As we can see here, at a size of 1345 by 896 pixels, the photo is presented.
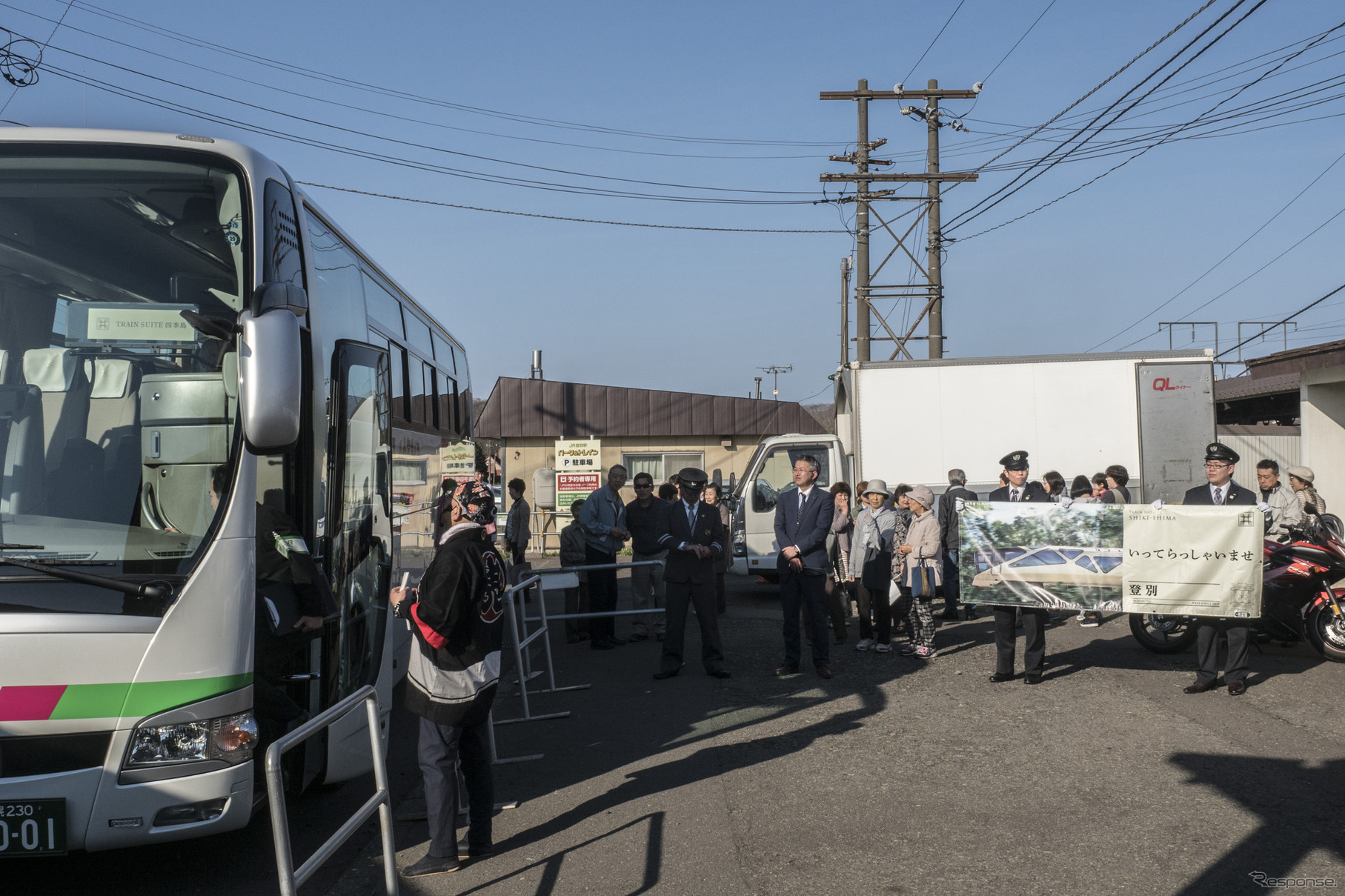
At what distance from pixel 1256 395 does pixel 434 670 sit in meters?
25.4

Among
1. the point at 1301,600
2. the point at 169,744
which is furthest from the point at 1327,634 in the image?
the point at 169,744

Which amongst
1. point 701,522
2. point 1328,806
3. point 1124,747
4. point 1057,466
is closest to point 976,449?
point 1057,466

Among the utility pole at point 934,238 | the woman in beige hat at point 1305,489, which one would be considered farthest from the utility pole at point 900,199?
the woman in beige hat at point 1305,489

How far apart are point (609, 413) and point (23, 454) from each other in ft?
82.4

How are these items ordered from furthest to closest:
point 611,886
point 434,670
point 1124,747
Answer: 1. point 1124,747
2. point 434,670
3. point 611,886

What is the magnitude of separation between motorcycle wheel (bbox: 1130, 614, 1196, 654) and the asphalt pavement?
35cm

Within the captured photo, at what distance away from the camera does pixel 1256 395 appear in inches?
986

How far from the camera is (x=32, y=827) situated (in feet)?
12.8

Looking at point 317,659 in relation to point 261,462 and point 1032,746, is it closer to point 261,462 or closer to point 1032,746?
point 261,462

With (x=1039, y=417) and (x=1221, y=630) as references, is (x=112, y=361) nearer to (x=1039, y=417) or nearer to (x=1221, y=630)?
(x=1221, y=630)

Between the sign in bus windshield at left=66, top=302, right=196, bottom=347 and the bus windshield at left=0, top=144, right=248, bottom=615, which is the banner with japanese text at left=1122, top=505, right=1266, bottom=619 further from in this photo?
the sign in bus windshield at left=66, top=302, right=196, bottom=347

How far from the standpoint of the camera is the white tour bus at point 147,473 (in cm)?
400

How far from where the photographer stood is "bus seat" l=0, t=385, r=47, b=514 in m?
4.18

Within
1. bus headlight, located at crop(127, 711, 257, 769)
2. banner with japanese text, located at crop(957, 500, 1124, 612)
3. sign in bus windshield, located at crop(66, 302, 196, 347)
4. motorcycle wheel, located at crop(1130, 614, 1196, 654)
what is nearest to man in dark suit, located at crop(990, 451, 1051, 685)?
banner with japanese text, located at crop(957, 500, 1124, 612)
